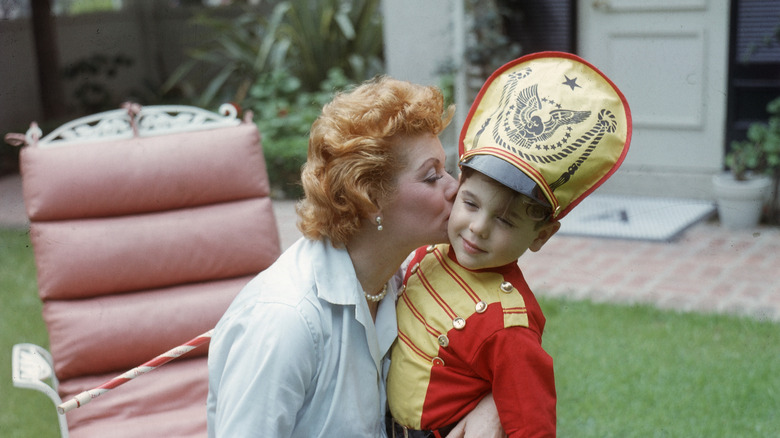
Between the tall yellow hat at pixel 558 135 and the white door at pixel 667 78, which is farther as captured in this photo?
the white door at pixel 667 78

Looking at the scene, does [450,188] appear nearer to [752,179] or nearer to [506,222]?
[506,222]

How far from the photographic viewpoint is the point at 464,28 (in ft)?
18.4

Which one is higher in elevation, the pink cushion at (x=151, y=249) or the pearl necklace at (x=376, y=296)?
the pearl necklace at (x=376, y=296)

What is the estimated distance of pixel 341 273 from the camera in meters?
1.69

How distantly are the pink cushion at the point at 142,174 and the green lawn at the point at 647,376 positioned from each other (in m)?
1.06

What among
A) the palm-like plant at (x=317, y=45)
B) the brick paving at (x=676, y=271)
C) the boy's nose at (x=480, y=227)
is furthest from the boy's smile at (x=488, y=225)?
the palm-like plant at (x=317, y=45)

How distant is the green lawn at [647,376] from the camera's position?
2.96 meters

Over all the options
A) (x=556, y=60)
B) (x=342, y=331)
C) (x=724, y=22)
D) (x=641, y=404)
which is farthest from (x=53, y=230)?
(x=724, y=22)

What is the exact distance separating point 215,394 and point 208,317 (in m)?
0.96

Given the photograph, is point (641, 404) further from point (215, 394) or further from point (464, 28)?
point (464, 28)

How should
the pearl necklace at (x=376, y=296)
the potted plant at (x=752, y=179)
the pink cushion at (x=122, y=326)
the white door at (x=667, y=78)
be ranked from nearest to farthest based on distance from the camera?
the pearl necklace at (x=376, y=296)
the pink cushion at (x=122, y=326)
the potted plant at (x=752, y=179)
the white door at (x=667, y=78)

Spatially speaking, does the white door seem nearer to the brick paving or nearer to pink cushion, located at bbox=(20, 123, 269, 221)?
the brick paving

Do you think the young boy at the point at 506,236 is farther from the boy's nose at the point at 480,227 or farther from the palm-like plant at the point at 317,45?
the palm-like plant at the point at 317,45

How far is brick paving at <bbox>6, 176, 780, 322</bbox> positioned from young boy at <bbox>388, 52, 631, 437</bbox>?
8.04ft
